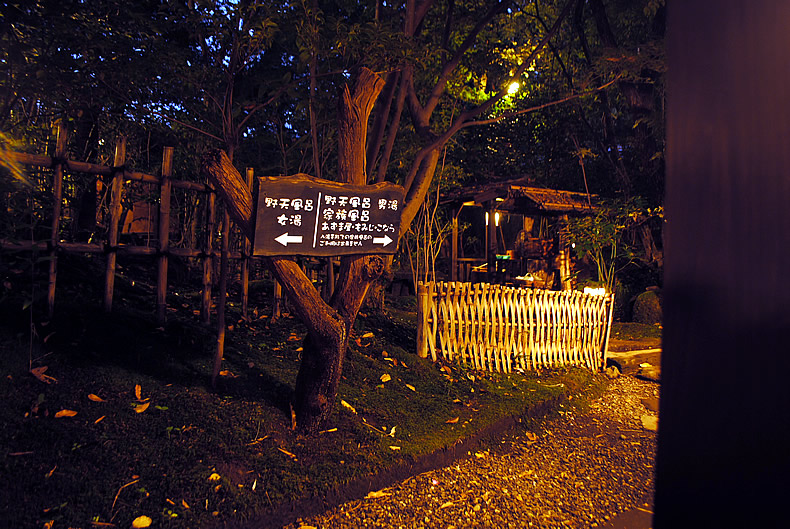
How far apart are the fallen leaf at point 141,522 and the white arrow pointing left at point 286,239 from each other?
207 cm

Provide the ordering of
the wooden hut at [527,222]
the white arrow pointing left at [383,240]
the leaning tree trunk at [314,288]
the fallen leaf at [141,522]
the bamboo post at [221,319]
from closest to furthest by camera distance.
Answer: the fallen leaf at [141,522] → the leaning tree trunk at [314,288] → the white arrow pointing left at [383,240] → the bamboo post at [221,319] → the wooden hut at [527,222]

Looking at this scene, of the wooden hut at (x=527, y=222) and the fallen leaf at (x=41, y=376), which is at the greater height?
the wooden hut at (x=527, y=222)

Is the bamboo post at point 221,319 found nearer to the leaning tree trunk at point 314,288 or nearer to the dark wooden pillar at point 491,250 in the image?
the leaning tree trunk at point 314,288

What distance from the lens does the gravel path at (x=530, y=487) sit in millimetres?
3434

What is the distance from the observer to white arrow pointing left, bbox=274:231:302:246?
12.6ft

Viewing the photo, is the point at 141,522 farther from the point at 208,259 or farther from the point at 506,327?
the point at 506,327

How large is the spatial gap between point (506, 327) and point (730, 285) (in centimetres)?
670

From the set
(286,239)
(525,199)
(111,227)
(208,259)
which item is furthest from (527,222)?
(286,239)

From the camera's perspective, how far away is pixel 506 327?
7.44 m

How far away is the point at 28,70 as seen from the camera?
5.17 meters

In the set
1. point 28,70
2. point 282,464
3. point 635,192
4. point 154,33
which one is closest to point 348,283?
point 282,464

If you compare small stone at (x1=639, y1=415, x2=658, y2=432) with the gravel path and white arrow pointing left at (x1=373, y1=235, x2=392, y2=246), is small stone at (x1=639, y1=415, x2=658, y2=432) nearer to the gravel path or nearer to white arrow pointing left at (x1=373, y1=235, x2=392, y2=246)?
the gravel path

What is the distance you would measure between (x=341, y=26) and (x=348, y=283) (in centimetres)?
325

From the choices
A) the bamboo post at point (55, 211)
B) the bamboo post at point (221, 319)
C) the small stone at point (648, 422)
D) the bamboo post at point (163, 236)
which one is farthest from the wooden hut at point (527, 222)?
the bamboo post at point (55, 211)
